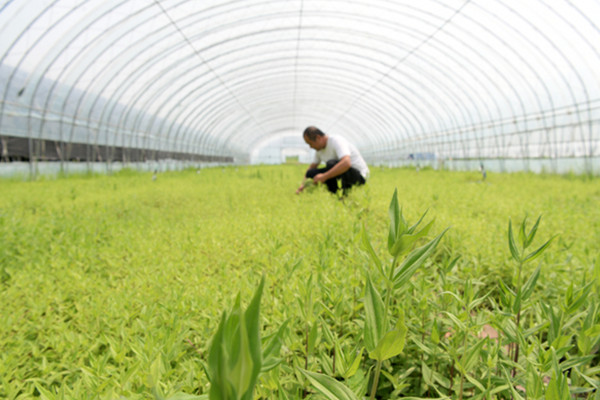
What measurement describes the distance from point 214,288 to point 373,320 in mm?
1198

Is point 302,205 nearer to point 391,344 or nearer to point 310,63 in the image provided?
point 391,344

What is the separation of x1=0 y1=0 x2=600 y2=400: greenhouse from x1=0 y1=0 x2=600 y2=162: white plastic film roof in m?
0.10

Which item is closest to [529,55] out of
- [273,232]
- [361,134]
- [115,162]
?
[273,232]

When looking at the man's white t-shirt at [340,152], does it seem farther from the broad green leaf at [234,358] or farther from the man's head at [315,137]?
the broad green leaf at [234,358]

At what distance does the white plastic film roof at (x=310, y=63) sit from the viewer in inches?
411

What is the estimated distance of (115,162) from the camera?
56.1 feet

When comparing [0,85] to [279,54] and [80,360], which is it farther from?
[80,360]

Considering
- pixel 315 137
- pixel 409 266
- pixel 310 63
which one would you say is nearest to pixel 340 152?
pixel 315 137

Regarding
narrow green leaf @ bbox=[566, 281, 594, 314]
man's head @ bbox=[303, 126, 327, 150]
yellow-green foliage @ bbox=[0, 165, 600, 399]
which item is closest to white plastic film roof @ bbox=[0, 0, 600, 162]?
man's head @ bbox=[303, 126, 327, 150]

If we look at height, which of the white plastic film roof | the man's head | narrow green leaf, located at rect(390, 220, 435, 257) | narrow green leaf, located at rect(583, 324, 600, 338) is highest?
the white plastic film roof

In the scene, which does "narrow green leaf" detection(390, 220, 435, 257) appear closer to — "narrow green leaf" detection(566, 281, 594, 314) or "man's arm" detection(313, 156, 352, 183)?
"narrow green leaf" detection(566, 281, 594, 314)

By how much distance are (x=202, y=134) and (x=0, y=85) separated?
19283 mm

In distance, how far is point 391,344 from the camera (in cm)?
52

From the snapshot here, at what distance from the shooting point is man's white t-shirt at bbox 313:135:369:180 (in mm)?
5215
